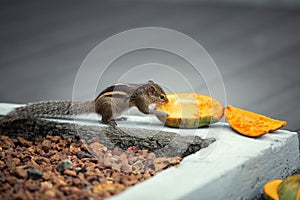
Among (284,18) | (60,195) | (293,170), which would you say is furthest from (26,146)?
(284,18)

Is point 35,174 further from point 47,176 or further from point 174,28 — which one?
point 174,28

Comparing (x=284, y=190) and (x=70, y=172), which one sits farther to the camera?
(x=70, y=172)

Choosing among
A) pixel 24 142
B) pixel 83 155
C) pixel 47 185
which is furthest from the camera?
pixel 24 142

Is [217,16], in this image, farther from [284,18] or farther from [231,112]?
[231,112]

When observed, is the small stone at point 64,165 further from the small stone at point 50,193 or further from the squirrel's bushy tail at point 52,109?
the squirrel's bushy tail at point 52,109

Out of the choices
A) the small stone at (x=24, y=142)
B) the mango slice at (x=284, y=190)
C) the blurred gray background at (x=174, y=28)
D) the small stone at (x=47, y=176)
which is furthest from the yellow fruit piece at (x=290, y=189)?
the blurred gray background at (x=174, y=28)

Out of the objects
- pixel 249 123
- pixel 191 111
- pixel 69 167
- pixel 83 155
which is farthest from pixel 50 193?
pixel 249 123

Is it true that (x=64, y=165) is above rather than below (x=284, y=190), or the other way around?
above
